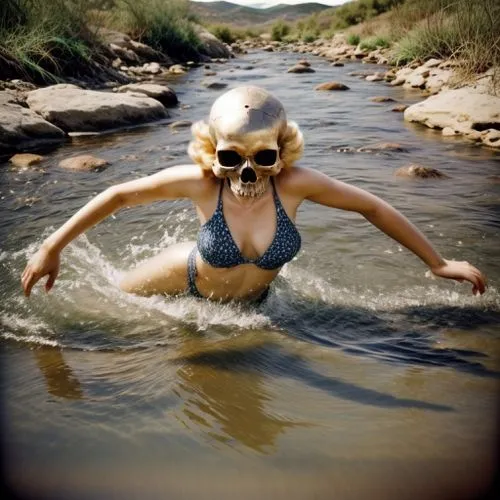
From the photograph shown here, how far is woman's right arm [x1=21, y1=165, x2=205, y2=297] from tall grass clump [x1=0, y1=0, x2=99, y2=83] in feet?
25.3

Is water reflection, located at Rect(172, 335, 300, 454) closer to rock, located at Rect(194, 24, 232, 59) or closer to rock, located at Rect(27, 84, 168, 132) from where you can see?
rock, located at Rect(27, 84, 168, 132)

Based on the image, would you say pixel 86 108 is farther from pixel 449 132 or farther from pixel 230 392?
pixel 230 392

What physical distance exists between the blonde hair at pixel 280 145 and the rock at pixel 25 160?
171 inches

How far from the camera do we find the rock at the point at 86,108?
7691 millimetres

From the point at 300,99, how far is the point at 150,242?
7542 mm

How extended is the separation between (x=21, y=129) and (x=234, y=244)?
17.8 feet

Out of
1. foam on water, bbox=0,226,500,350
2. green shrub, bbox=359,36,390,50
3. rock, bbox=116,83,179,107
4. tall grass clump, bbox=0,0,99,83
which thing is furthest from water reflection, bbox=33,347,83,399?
green shrub, bbox=359,36,390,50

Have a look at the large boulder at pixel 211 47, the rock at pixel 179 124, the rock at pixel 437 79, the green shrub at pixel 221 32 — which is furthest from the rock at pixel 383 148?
the green shrub at pixel 221 32

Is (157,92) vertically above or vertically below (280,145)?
below

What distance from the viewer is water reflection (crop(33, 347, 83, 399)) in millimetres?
2152

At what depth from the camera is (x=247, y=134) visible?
7.16 feet

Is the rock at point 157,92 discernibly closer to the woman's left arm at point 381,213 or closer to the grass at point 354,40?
the woman's left arm at point 381,213

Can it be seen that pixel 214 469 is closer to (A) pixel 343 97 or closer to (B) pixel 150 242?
(B) pixel 150 242

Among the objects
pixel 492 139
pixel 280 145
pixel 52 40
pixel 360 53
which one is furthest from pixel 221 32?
pixel 280 145
